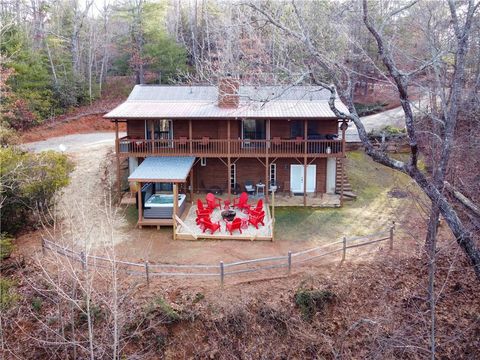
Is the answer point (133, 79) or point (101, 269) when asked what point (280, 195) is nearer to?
point (101, 269)

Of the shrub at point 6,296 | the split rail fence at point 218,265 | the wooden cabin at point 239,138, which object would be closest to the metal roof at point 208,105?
the wooden cabin at point 239,138

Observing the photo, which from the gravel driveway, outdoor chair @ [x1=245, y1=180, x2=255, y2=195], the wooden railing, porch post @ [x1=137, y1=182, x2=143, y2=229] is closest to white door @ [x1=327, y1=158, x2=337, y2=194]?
the wooden railing

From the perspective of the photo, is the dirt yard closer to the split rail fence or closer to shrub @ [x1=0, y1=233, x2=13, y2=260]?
the split rail fence

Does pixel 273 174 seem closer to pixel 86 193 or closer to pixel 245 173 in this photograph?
pixel 245 173

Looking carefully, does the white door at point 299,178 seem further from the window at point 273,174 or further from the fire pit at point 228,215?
the fire pit at point 228,215

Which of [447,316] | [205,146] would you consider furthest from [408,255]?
[205,146]

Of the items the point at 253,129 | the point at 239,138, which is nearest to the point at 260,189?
the point at 239,138

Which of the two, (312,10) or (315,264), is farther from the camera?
(312,10)
